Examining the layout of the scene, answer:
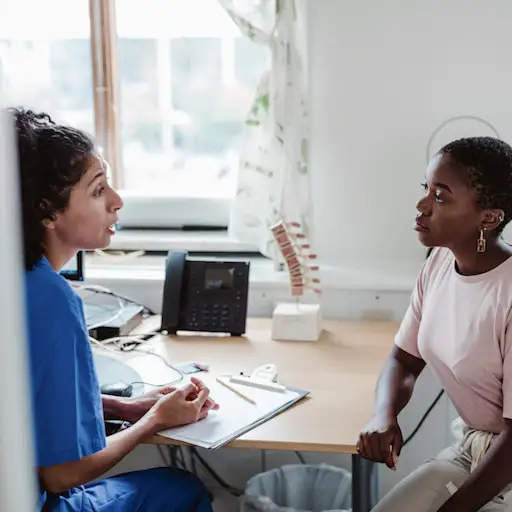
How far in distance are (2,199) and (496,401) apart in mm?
1124

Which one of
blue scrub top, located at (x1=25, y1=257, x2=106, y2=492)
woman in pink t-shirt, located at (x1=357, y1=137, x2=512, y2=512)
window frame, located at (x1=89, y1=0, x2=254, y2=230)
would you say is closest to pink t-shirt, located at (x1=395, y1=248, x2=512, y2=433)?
woman in pink t-shirt, located at (x1=357, y1=137, x2=512, y2=512)

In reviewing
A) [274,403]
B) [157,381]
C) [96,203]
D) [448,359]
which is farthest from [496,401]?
[96,203]

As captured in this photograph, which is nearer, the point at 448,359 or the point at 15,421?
the point at 15,421

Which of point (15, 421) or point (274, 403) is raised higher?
point (15, 421)

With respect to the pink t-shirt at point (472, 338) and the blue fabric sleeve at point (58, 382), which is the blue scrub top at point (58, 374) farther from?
the pink t-shirt at point (472, 338)

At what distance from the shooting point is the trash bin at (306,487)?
6.55 ft

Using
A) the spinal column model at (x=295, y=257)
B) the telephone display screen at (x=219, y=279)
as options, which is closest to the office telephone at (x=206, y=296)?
the telephone display screen at (x=219, y=279)

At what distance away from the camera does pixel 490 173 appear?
1377 millimetres

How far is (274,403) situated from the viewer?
151 cm

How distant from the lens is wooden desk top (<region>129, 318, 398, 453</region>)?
54.0 inches

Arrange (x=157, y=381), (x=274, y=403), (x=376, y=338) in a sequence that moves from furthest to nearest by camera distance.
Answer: (x=376, y=338) < (x=157, y=381) < (x=274, y=403)

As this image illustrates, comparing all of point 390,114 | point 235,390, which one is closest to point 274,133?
point 390,114

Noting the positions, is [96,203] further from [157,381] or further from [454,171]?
[454,171]

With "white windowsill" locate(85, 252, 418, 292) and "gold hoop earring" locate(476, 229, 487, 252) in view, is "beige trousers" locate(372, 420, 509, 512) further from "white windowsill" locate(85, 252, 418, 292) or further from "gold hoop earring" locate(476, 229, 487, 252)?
"white windowsill" locate(85, 252, 418, 292)
